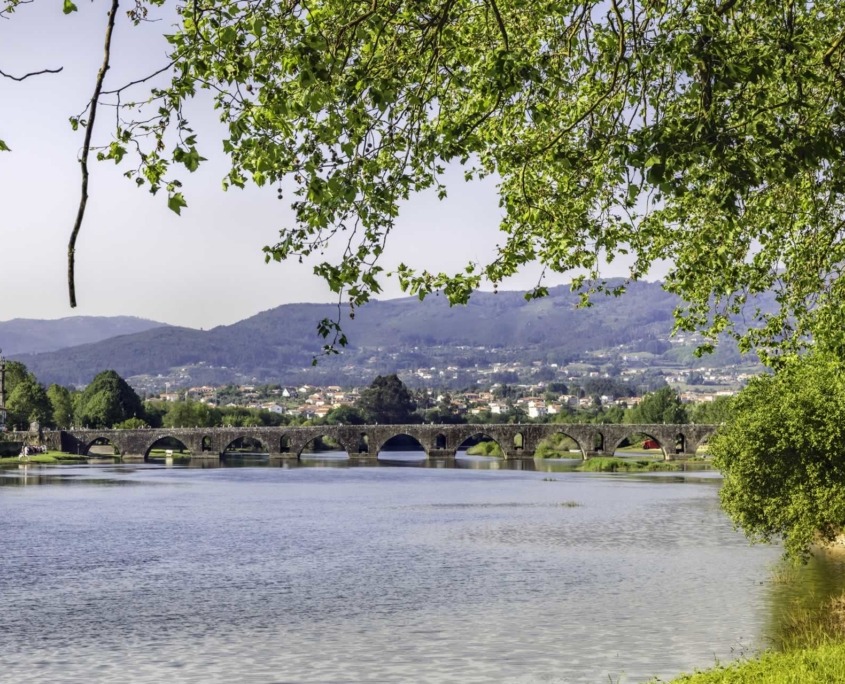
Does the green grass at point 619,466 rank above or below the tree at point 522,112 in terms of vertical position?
below

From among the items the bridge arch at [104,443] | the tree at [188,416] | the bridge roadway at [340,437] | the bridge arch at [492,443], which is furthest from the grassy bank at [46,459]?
the bridge arch at [492,443]

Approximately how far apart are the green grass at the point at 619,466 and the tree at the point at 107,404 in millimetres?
64919

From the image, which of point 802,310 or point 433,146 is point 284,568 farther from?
point 433,146

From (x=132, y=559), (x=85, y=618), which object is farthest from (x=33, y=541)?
(x=85, y=618)

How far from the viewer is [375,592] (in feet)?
102

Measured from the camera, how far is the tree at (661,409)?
522 feet

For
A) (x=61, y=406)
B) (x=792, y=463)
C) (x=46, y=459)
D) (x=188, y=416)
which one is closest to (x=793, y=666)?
(x=792, y=463)

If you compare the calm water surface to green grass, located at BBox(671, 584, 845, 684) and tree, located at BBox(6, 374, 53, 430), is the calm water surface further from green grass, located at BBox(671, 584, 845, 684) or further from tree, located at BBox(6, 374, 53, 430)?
tree, located at BBox(6, 374, 53, 430)

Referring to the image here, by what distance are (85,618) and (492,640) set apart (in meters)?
9.23

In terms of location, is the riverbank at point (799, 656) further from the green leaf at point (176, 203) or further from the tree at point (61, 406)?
the tree at point (61, 406)

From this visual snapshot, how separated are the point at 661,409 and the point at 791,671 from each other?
150 m

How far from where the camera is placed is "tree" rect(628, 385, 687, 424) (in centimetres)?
15900

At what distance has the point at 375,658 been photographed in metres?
22.7

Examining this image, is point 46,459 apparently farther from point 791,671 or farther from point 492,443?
point 791,671
